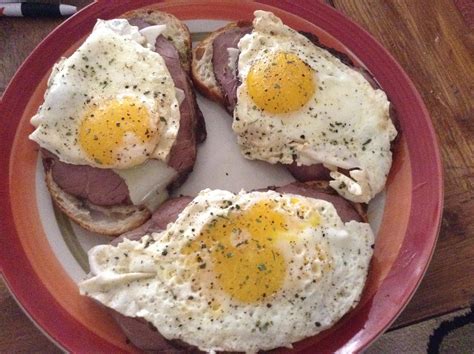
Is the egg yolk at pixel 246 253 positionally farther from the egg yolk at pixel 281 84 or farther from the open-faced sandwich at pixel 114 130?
the egg yolk at pixel 281 84

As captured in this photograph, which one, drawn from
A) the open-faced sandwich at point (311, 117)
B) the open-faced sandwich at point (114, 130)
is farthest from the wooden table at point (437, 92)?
the open-faced sandwich at point (114, 130)

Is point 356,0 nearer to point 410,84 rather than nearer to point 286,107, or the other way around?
point 410,84

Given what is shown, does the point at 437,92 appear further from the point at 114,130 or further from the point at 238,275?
the point at 114,130

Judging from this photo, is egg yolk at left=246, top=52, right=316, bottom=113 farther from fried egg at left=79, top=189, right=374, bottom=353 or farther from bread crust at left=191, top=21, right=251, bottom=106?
fried egg at left=79, top=189, right=374, bottom=353

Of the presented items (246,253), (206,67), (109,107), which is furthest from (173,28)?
(246,253)

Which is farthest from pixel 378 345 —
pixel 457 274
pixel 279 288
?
pixel 279 288

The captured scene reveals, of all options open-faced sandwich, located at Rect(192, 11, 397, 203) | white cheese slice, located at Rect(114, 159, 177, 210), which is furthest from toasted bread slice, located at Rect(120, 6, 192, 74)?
white cheese slice, located at Rect(114, 159, 177, 210)
